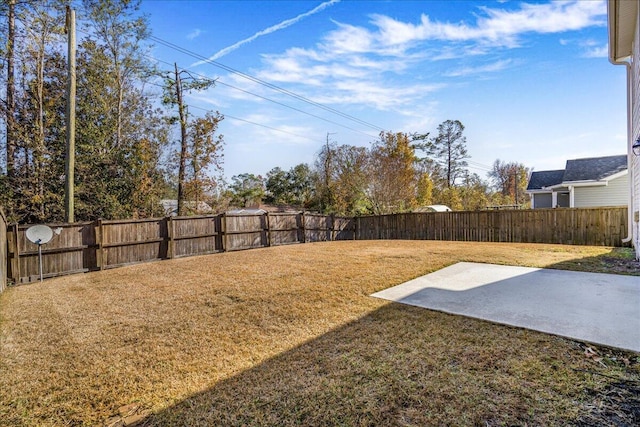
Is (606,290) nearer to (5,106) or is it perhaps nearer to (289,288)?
(289,288)

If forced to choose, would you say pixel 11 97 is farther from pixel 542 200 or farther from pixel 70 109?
pixel 542 200

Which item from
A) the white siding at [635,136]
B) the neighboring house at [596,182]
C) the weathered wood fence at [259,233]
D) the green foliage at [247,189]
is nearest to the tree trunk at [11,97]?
the weathered wood fence at [259,233]

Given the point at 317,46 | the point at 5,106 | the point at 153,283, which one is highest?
the point at 317,46

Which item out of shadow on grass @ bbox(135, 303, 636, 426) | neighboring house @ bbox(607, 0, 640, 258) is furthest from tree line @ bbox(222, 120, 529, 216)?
shadow on grass @ bbox(135, 303, 636, 426)

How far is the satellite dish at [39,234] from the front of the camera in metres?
6.00

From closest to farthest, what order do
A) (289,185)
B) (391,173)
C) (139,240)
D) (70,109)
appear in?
(70,109) < (139,240) < (391,173) < (289,185)

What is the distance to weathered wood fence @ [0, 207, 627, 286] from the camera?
6.77 m

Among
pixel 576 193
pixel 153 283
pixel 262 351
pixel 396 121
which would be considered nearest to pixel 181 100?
pixel 153 283

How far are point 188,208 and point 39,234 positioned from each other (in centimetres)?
739

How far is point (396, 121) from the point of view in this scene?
18531 mm

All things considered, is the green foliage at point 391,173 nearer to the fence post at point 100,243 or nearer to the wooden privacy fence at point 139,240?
the wooden privacy fence at point 139,240

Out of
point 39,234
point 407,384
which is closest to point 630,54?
point 407,384

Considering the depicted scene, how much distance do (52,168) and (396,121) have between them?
53.8 ft

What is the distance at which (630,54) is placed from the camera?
604 centimetres
